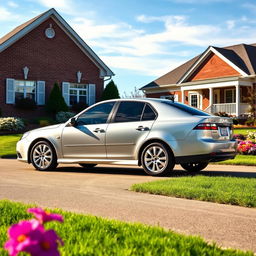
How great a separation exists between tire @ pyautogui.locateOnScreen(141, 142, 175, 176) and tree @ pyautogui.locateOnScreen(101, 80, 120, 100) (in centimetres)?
2226

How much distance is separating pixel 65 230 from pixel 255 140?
45.5 ft

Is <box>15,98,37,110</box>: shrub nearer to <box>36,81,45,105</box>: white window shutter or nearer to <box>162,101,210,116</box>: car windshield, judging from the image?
<box>36,81,45,105</box>: white window shutter

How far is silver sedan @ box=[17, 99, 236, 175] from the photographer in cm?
875

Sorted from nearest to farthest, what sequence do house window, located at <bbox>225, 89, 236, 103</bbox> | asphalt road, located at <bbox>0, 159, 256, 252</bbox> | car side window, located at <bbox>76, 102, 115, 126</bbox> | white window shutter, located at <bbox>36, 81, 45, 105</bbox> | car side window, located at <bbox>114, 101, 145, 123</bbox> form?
asphalt road, located at <bbox>0, 159, 256, 252</bbox> < car side window, located at <bbox>114, 101, 145, 123</bbox> < car side window, located at <bbox>76, 102, 115, 126</bbox> < white window shutter, located at <bbox>36, 81, 45, 105</bbox> < house window, located at <bbox>225, 89, 236, 103</bbox>

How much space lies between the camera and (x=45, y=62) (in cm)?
2950

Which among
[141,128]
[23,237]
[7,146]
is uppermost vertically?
[141,128]

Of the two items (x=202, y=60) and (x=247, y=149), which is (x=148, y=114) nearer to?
(x=247, y=149)

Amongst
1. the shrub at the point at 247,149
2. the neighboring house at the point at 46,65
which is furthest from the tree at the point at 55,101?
the shrub at the point at 247,149

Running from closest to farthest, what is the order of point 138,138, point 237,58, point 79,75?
point 138,138
point 79,75
point 237,58

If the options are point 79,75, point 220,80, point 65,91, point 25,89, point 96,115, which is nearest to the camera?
point 96,115

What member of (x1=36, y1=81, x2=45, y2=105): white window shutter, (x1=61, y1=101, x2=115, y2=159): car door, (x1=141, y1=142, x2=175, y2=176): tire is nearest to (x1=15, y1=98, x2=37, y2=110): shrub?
(x1=36, y1=81, x2=45, y2=105): white window shutter

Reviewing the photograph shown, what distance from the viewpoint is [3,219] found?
14.7 feet

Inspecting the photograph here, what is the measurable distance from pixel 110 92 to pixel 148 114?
22051 millimetres

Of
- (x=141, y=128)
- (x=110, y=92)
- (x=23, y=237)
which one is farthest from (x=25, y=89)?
(x=23, y=237)
